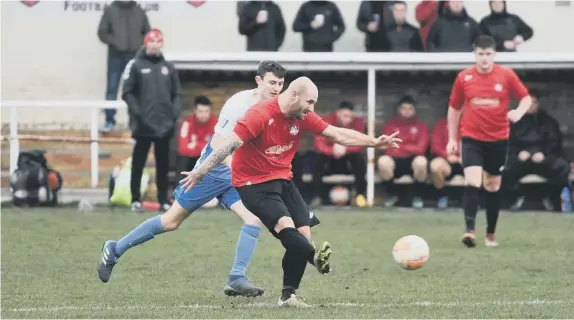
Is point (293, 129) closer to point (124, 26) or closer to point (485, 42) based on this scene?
point (485, 42)

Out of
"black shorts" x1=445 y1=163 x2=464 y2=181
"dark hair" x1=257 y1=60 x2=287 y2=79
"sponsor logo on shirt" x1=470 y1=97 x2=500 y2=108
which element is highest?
"dark hair" x1=257 y1=60 x2=287 y2=79

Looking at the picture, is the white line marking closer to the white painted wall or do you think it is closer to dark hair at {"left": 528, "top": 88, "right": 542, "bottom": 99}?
dark hair at {"left": 528, "top": 88, "right": 542, "bottom": 99}

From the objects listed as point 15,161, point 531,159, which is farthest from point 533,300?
point 15,161

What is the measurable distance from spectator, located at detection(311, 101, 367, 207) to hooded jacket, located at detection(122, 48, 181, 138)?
2.80 m

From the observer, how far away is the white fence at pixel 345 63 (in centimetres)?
1950

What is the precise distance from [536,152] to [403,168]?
188 cm

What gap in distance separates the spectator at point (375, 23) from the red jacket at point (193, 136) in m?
2.65

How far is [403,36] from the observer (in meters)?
20.0

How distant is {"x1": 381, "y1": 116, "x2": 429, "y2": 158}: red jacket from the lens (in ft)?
64.4

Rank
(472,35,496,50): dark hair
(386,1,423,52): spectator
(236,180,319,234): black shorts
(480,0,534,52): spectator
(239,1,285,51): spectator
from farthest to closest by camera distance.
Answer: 1. (386,1,423,52): spectator
2. (239,1,285,51): spectator
3. (480,0,534,52): spectator
4. (472,35,496,50): dark hair
5. (236,180,319,234): black shorts

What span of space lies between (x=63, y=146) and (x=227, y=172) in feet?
35.1

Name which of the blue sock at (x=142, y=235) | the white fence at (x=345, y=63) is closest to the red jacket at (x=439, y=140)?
the white fence at (x=345, y=63)

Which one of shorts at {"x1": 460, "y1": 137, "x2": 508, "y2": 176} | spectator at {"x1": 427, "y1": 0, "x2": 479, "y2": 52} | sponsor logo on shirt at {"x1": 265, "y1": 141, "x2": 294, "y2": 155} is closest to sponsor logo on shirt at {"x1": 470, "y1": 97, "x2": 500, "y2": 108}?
shorts at {"x1": 460, "y1": 137, "x2": 508, "y2": 176}

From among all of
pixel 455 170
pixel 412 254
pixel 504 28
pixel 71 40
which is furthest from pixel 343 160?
pixel 412 254
